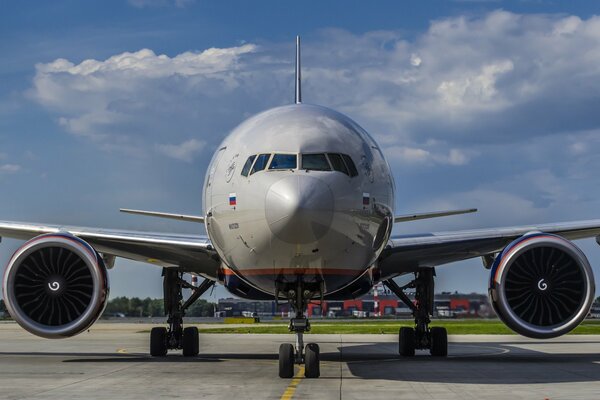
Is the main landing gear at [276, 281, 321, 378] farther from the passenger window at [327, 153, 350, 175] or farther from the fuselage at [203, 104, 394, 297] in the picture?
the passenger window at [327, 153, 350, 175]

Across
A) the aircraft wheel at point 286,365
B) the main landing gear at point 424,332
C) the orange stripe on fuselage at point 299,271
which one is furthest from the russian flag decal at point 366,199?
the main landing gear at point 424,332

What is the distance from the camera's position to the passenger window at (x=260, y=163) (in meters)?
13.8

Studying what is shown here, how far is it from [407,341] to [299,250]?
8.24 metres

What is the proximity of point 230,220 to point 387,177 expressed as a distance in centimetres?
293

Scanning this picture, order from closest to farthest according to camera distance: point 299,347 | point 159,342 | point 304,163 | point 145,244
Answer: point 304,163
point 299,347
point 145,244
point 159,342

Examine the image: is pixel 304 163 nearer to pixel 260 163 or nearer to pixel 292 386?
pixel 260 163

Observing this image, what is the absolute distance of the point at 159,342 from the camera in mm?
20500

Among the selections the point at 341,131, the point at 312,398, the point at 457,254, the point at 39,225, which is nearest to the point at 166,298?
the point at 39,225

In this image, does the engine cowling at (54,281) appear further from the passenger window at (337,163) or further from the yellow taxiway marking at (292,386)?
the passenger window at (337,163)

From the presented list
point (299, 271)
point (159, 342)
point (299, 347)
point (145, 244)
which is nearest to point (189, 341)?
point (159, 342)

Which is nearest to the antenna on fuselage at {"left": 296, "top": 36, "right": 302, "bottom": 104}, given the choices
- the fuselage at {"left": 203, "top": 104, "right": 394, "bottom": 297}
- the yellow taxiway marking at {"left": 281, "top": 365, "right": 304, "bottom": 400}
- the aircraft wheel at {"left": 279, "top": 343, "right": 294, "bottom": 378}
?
the fuselage at {"left": 203, "top": 104, "right": 394, "bottom": 297}

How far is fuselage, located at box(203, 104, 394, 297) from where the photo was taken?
13.0m

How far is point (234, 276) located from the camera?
16.6 meters

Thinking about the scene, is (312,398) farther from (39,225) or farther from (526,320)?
(39,225)
